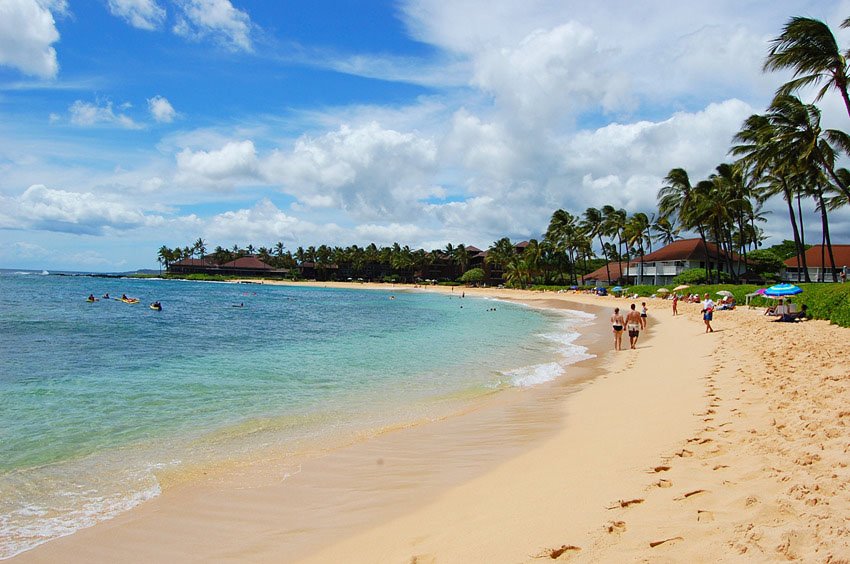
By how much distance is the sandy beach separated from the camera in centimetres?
376

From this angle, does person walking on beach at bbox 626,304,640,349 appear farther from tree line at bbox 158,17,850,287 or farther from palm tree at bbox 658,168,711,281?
palm tree at bbox 658,168,711,281

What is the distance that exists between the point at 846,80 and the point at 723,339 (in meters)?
12.3

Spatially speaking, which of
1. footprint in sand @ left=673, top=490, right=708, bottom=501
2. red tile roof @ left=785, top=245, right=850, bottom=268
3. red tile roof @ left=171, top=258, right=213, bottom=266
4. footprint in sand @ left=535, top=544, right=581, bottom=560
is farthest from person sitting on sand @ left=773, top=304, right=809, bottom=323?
red tile roof @ left=171, top=258, right=213, bottom=266

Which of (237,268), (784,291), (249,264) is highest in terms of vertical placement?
(249,264)

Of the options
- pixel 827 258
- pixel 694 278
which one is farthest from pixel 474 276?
pixel 827 258

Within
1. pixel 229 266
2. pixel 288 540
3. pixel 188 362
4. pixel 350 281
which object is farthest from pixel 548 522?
pixel 229 266

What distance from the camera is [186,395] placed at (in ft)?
39.1

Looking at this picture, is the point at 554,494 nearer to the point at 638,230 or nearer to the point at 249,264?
the point at 638,230

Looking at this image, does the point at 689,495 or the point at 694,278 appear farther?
the point at 694,278

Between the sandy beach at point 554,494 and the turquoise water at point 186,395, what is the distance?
0.96 m

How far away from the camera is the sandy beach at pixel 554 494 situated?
12.3ft

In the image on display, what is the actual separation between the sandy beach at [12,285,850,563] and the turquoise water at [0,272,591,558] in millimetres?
964

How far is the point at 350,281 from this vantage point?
5458 inches

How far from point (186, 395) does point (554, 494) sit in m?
9.70
